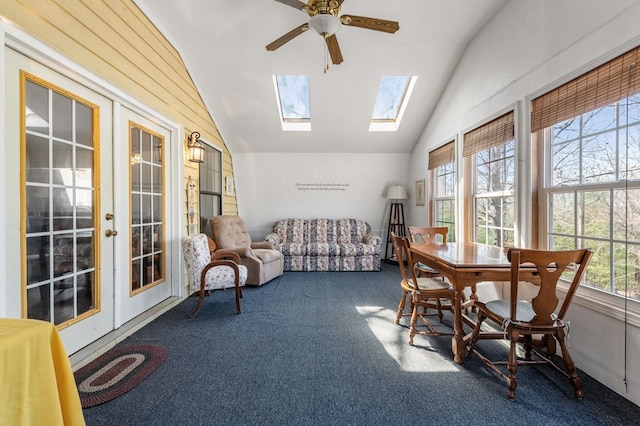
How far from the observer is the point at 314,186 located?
5578 millimetres

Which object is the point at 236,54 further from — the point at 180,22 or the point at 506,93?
the point at 506,93

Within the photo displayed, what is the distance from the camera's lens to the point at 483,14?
2.84 metres

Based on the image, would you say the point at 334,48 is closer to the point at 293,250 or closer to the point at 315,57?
the point at 315,57

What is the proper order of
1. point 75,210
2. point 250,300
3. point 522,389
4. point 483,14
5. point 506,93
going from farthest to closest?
point 250,300 < point 483,14 < point 506,93 < point 75,210 < point 522,389

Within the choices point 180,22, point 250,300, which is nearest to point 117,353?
point 250,300

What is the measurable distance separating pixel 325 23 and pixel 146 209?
7.76 ft

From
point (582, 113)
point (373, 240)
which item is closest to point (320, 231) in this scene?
point (373, 240)

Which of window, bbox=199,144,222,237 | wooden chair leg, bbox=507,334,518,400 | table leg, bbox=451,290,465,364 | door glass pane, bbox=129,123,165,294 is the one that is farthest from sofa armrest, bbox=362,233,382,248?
door glass pane, bbox=129,123,165,294

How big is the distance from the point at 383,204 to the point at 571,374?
4.19 m

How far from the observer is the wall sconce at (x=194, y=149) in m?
3.37

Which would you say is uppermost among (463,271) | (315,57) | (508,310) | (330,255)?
(315,57)

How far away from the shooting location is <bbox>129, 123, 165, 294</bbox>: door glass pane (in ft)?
8.43

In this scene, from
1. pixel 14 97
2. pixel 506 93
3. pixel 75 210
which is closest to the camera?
pixel 14 97

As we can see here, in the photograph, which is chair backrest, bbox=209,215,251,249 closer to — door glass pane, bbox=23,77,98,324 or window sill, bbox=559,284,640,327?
door glass pane, bbox=23,77,98,324
